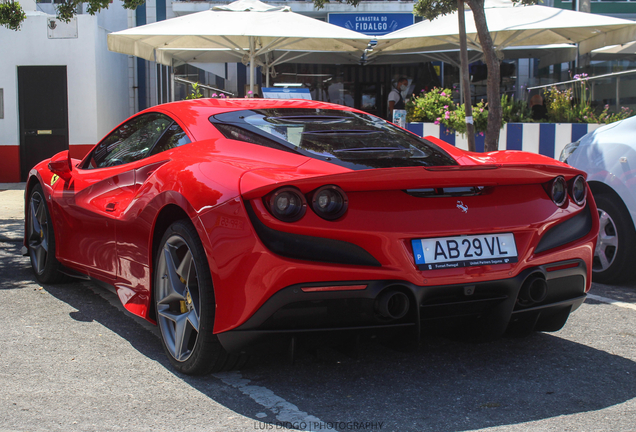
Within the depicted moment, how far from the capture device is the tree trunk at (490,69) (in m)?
7.61

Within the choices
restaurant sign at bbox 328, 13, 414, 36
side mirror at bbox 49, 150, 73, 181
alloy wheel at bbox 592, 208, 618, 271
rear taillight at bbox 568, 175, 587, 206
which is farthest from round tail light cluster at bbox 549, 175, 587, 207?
restaurant sign at bbox 328, 13, 414, 36

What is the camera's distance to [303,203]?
104 inches

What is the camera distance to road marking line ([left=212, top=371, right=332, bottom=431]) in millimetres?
2584

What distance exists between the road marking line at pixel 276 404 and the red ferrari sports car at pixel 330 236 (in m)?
0.11

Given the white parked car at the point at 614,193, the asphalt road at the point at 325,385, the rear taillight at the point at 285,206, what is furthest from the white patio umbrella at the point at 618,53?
the rear taillight at the point at 285,206

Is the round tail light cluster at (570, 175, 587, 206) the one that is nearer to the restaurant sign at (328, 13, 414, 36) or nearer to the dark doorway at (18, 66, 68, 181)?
the dark doorway at (18, 66, 68, 181)

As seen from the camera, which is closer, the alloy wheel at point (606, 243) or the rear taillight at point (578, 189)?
the rear taillight at point (578, 189)

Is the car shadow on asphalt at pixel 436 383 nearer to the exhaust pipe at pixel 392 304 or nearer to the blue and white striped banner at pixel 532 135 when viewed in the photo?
the exhaust pipe at pixel 392 304

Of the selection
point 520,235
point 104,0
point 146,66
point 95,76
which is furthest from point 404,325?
point 146,66

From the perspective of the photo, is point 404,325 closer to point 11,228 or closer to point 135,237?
point 135,237

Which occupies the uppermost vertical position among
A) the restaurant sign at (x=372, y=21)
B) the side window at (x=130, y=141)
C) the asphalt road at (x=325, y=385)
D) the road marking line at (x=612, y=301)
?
the restaurant sign at (x=372, y=21)

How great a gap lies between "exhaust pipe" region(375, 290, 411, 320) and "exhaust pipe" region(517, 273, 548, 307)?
0.55 metres

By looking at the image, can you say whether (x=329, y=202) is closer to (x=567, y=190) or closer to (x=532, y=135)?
(x=567, y=190)

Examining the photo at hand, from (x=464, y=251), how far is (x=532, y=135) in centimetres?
785
